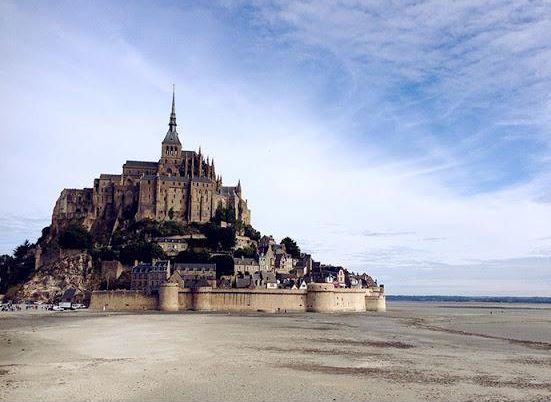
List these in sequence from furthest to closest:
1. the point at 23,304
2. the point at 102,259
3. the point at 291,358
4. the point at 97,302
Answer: the point at 102,259, the point at 23,304, the point at 97,302, the point at 291,358

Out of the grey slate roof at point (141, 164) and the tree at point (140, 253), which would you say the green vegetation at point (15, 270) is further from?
the grey slate roof at point (141, 164)

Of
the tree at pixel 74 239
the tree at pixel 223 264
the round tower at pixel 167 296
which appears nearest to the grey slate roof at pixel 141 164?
the tree at pixel 74 239

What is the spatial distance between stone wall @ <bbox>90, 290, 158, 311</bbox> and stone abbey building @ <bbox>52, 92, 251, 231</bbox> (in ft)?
73.0

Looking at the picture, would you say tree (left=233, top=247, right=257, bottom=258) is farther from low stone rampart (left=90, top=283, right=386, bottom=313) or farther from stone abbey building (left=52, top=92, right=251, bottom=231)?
low stone rampart (left=90, top=283, right=386, bottom=313)

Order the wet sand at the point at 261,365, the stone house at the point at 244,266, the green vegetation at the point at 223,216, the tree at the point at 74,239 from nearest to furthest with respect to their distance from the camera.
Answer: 1. the wet sand at the point at 261,365
2. the stone house at the point at 244,266
3. the tree at the point at 74,239
4. the green vegetation at the point at 223,216

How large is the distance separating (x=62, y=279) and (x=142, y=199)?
18.7 metres

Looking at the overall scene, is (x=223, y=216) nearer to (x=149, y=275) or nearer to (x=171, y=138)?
(x=171, y=138)

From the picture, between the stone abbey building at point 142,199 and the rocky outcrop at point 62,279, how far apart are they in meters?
11.2

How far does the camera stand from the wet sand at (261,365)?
19.5 m

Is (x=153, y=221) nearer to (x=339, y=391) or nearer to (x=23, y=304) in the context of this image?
(x=23, y=304)

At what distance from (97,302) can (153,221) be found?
22.0m

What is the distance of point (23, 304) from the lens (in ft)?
243

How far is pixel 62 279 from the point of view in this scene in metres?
76.7

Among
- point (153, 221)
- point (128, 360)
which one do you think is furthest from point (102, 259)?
point (128, 360)
